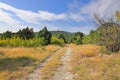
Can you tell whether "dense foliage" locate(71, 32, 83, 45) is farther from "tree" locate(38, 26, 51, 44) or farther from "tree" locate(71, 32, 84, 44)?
"tree" locate(38, 26, 51, 44)

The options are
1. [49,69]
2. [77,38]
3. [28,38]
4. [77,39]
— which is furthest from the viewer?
[77,38]

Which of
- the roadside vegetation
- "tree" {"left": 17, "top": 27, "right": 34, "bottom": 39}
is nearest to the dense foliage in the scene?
"tree" {"left": 17, "top": 27, "right": 34, "bottom": 39}

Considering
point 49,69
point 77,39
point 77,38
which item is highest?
point 77,38

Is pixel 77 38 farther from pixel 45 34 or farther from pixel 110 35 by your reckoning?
pixel 110 35

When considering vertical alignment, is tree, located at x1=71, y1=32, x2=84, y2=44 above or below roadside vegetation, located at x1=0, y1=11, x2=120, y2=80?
above

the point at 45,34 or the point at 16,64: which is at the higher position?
the point at 45,34

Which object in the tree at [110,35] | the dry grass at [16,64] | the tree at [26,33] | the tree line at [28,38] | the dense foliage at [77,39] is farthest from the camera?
the dense foliage at [77,39]

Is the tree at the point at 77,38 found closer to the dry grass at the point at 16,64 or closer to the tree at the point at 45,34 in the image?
the tree at the point at 45,34

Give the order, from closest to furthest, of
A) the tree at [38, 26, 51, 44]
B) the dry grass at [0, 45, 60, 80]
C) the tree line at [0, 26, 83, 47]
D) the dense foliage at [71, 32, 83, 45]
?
the dry grass at [0, 45, 60, 80] → the tree line at [0, 26, 83, 47] → the tree at [38, 26, 51, 44] → the dense foliage at [71, 32, 83, 45]

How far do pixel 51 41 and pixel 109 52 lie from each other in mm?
50034

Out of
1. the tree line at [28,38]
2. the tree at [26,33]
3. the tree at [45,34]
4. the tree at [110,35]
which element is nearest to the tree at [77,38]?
the tree line at [28,38]

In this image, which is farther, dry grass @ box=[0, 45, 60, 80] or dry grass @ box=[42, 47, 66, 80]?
dry grass @ box=[0, 45, 60, 80]

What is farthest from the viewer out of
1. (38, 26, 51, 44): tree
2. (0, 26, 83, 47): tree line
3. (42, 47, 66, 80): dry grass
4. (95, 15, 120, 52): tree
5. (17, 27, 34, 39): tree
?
(38, 26, 51, 44): tree

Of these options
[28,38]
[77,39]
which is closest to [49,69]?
[28,38]
